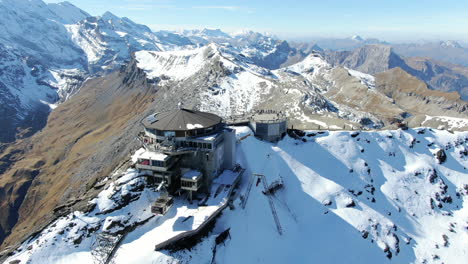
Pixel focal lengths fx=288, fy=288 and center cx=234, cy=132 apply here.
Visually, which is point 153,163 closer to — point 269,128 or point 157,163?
point 157,163

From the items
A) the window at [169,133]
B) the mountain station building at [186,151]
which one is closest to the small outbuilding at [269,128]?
the mountain station building at [186,151]

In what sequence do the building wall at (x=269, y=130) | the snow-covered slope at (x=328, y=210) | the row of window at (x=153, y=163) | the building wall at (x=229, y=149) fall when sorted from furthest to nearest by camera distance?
the building wall at (x=269, y=130) < the building wall at (x=229, y=149) < the row of window at (x=153, y=163) < the snow-covered slope at (x=328, y=210)

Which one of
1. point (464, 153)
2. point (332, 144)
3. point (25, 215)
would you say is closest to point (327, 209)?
point (332, 144)

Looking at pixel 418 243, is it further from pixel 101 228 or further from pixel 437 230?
pixel 101 228

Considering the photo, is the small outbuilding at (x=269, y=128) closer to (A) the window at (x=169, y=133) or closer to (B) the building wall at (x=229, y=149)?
(B) the building wall at (x=229, y=149)

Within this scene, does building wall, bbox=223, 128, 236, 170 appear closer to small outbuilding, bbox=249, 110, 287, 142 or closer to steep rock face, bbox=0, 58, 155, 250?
small outbuilding, bbox=249, 110, 287, 142
